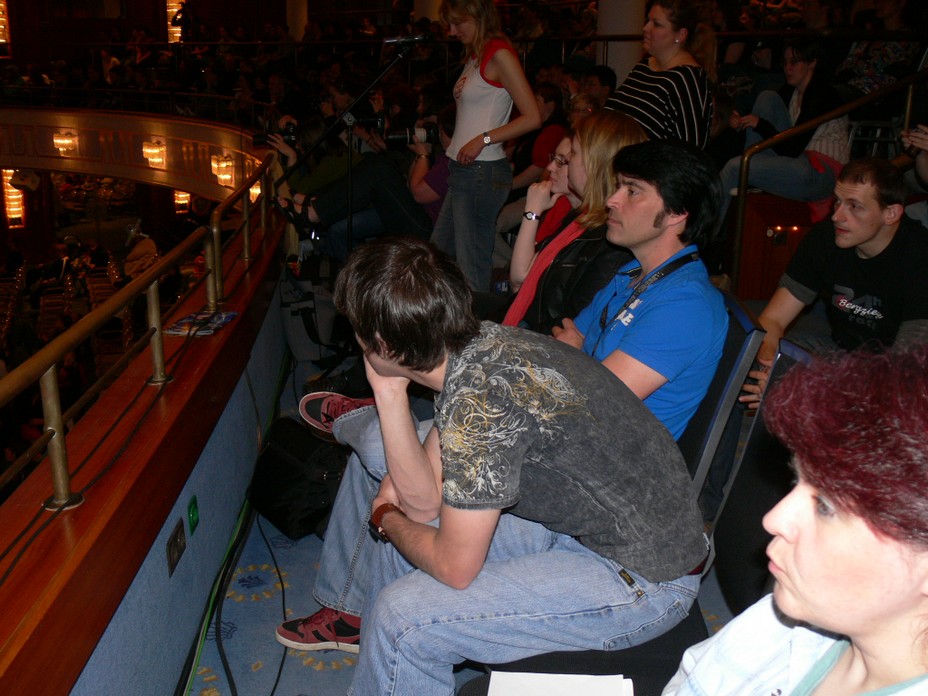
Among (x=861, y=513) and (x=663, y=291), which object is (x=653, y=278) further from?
(x=861, y=513)

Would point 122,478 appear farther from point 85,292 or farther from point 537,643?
point 85,292

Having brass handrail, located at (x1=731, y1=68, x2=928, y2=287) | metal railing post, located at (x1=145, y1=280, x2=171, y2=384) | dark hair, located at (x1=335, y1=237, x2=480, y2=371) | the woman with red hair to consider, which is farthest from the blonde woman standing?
the woman with red hair

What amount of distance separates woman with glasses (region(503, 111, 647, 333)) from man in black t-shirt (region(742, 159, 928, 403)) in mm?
516

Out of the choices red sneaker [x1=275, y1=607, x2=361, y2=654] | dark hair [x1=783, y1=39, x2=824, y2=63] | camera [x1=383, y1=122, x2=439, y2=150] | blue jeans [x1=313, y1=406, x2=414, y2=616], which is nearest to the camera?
blue jeans [x1=313, y1=406, x2=414, y2=616]

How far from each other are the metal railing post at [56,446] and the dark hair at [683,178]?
135 cm

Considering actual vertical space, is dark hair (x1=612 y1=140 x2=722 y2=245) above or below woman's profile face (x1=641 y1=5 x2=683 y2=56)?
below

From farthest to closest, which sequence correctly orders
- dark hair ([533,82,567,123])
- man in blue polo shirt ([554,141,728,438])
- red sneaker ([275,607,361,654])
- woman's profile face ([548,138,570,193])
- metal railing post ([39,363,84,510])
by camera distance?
dark hair ([533,82,567,123]) < woman's profile face ([548,138,570,193]) < red sneaker ([275,607,361,654]) < man in blue polo shirt ([554,141,728,438]) < metal railing post ([39,363,84,510])

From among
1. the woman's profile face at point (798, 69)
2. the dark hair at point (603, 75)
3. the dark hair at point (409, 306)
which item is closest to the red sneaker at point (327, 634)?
the dark hair at point (409, 306)

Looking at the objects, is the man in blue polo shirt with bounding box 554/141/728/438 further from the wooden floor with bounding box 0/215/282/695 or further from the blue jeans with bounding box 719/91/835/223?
the blue jeans with bounding box 719/91/835/223

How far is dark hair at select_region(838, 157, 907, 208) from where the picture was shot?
2.44 metres

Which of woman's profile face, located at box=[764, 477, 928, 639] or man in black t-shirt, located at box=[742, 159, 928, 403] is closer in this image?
woman's profile face, located at box=[764, 477, 928, 639]

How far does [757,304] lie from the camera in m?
4.62

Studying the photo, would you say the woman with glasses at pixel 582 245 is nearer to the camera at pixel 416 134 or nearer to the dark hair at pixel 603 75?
the camera at pixel 416 134

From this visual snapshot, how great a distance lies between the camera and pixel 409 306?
4.68 feet
